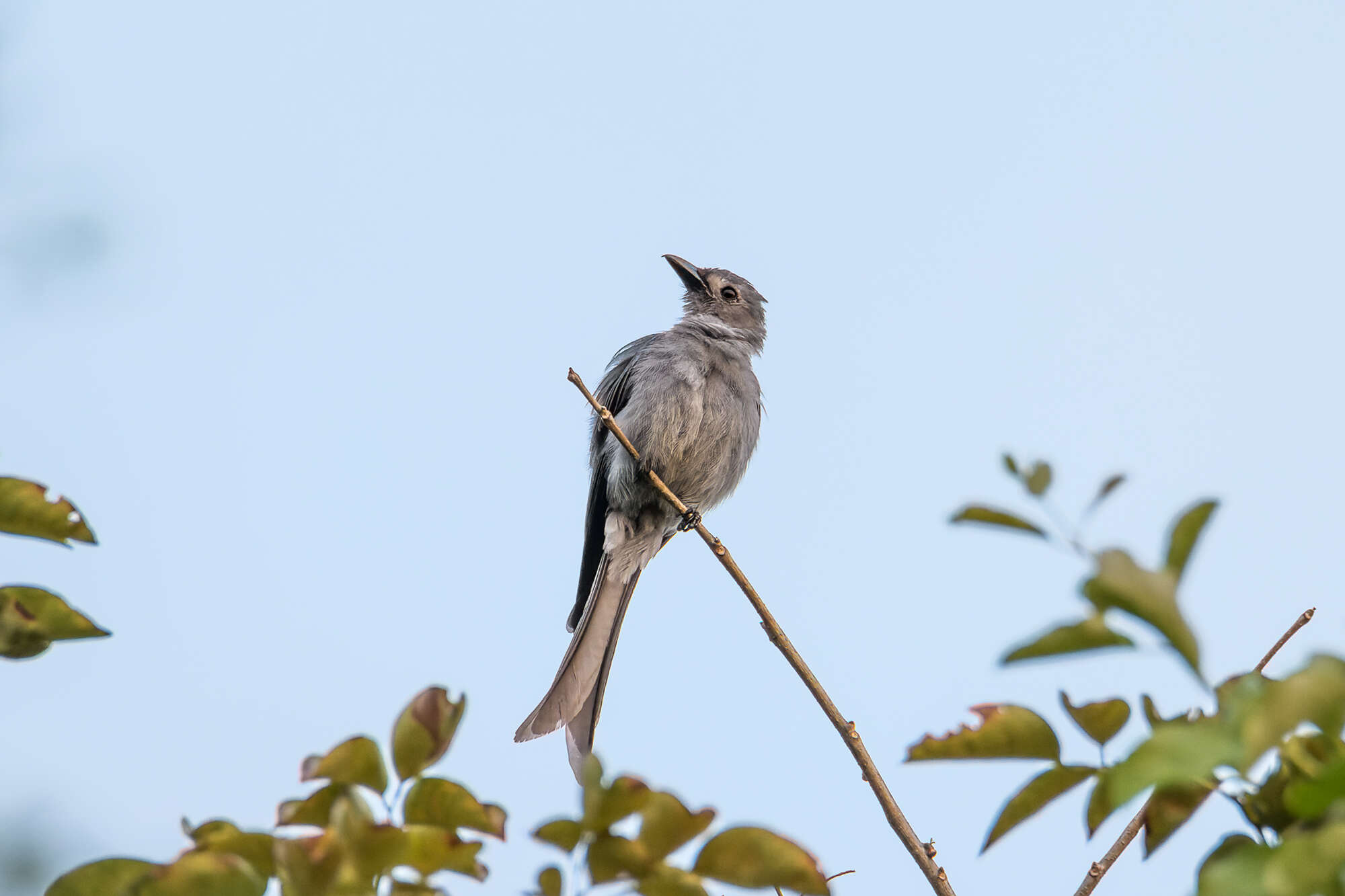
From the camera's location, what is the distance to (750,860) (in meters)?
1.20

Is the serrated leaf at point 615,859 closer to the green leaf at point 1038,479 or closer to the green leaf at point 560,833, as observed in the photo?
the green leaf at point 560,833

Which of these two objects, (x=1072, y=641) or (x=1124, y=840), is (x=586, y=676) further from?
(x=1072, y=641)

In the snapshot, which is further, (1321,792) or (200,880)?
(200,880)

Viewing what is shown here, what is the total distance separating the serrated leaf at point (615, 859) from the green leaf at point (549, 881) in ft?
0.10

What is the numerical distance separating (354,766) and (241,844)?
0.43 feet

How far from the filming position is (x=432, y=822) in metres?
1.17

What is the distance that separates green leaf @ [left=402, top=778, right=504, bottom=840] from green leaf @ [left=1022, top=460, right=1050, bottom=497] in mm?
625

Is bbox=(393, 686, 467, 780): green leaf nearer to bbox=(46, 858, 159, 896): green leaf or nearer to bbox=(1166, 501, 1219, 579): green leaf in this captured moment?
bbox=(46, 858, 159, 896): green leaf

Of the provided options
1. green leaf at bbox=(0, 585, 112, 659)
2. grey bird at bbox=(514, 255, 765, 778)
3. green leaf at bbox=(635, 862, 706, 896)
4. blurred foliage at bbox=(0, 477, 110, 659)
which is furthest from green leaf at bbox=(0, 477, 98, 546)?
grey bird at bbox=(514, 255, 765, 778)

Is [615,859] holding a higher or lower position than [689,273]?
lower

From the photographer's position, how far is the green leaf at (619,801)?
114 centimetres

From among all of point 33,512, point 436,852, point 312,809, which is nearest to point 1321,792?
point 436,852

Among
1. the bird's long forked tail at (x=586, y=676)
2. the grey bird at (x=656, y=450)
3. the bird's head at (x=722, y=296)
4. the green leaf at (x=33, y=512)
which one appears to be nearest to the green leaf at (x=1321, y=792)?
the green leaf at (x=33, y=512)

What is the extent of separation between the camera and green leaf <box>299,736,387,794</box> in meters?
1.10
